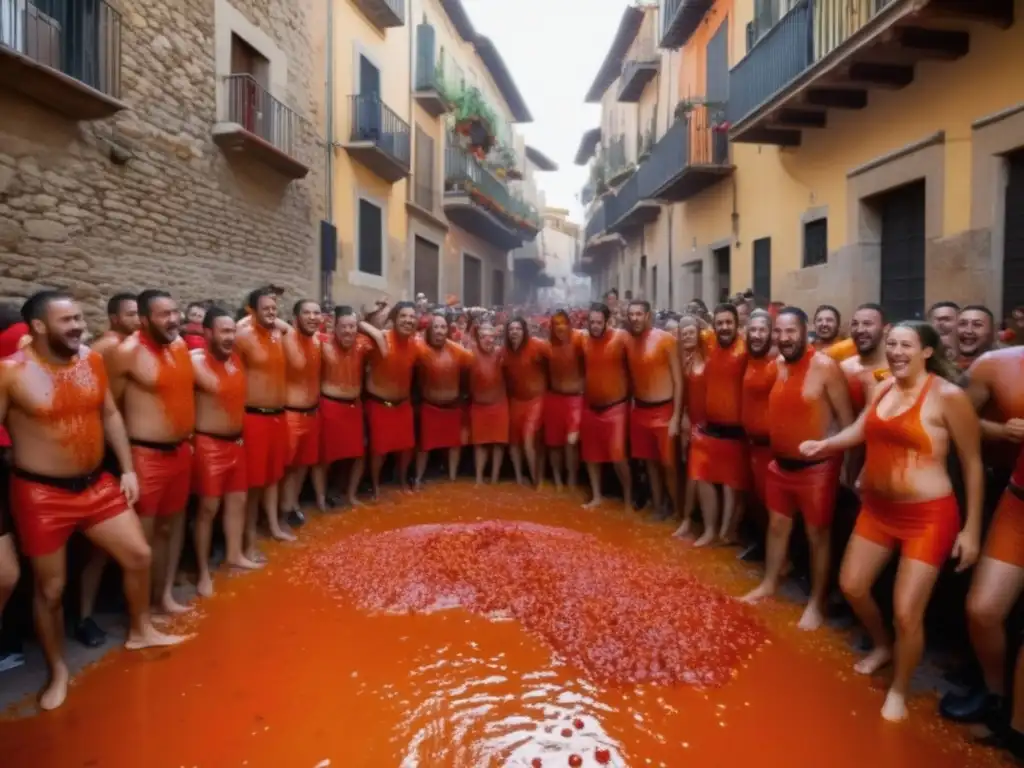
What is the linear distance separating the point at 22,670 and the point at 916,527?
4.48 metres

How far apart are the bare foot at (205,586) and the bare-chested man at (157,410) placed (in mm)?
298

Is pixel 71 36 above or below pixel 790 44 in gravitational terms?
below

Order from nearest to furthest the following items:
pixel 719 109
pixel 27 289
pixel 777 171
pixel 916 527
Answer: pixel 916 527 < pixel 27 289 < pixel 777 171 < pixel 719 109

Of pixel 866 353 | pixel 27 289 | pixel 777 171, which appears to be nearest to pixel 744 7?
pixel 777 171

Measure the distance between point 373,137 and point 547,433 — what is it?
8959mm

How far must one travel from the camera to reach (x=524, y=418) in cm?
795

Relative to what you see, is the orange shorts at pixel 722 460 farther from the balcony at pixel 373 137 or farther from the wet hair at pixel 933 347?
the balcony at pixel 373 137

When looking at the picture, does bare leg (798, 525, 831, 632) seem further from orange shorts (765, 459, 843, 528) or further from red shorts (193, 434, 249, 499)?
red shorts (193, 434, 249, 499)

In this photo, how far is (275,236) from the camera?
11.9m

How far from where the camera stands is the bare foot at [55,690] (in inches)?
138

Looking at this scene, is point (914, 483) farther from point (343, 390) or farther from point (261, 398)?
point (343, 390)

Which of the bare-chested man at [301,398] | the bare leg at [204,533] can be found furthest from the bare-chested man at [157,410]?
the bare-chested man at [301,398]

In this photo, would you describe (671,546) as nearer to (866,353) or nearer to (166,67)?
(866,353)

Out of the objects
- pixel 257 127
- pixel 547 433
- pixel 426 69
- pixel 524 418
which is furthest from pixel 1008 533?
pixel 426 69
